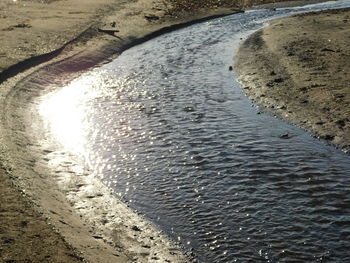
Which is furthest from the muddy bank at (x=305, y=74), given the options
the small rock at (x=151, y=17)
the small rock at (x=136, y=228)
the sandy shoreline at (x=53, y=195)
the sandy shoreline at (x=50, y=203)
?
the small rock at (x=151, y=17)

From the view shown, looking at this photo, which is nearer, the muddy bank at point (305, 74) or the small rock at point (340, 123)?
the small rock at point (340, 123)

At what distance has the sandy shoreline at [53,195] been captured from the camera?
9.34m

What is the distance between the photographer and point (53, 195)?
12.1 meters

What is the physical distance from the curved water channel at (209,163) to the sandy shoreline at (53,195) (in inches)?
35.5

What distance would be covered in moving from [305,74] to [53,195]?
508 inches

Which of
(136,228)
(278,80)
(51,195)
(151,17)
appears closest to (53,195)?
(51,195)

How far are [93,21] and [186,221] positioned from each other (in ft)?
88.4

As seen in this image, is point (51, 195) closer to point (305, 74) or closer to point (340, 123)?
point (340, 123)

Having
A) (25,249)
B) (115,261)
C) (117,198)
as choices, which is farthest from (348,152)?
(25,249)

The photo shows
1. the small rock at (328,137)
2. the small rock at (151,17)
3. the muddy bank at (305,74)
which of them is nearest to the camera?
the small rock at (328,137)

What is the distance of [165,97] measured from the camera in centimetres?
2048

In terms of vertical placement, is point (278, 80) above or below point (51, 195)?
above

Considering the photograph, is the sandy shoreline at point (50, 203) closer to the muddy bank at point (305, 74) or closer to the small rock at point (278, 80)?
the muddy bank at point (305, 74)

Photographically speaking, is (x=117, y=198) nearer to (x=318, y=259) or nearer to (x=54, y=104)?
(x=318, y=259)
